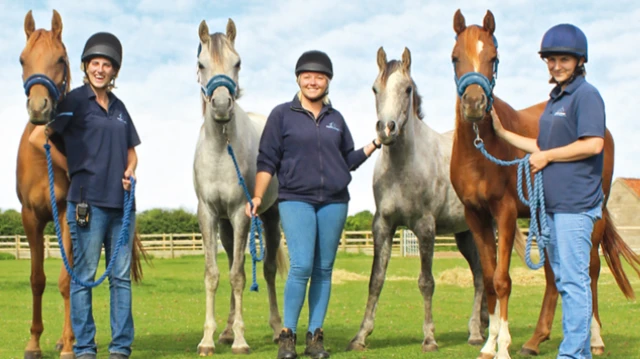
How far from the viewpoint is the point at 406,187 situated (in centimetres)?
660

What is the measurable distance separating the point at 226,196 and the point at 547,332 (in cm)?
320

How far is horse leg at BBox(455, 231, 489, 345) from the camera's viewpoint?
6.93m

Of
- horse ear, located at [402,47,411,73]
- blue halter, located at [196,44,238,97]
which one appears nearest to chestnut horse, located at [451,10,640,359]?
horse ear, located at [402,47,411,73]

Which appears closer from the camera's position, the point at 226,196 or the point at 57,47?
the point at 57,47

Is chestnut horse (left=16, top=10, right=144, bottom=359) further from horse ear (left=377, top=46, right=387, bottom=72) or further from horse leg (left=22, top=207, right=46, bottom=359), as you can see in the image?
horse ear (left=377, top=46, right=387, bottom=72)

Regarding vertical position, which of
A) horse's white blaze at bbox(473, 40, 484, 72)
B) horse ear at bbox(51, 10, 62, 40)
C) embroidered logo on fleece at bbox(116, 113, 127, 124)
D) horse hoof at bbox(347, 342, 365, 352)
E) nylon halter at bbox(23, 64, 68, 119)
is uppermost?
horse ear at bbox(51, 10, 62, 40)

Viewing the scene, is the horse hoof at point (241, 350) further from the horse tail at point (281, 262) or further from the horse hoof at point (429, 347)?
the horse tail at point (281, 262)

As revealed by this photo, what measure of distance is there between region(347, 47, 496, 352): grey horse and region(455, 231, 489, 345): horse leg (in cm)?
1

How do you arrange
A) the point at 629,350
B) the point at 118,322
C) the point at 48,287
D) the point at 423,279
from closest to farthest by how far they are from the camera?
the point at 118,322 → the point at 629,350 → the point at 423,279 → the point at 48,287

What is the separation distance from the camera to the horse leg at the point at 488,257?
5547 mm

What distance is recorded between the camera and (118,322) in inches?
205

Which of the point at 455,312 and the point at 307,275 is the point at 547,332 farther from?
the point at 455,312

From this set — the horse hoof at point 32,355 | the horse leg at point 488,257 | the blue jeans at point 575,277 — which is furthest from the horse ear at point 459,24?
the horse hoof at point 32,355

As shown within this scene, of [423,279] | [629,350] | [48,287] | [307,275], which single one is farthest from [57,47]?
[48,287]
